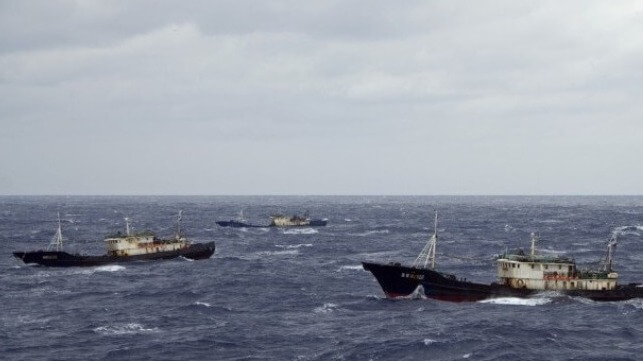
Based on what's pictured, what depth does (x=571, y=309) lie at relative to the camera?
67688 millimetres

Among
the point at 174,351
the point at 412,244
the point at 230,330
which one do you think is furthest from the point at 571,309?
the point at 412,244

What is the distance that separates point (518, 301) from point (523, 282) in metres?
2.47

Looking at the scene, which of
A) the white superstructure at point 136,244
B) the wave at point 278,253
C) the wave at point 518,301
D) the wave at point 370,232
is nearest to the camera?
the wave at point 518,301

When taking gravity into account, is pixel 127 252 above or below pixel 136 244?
below

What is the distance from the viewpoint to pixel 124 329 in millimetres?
58344

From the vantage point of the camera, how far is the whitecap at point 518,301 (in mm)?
70312

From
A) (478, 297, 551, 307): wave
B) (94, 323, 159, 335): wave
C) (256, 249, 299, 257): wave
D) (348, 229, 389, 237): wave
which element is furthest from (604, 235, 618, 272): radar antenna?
(348, 229, 389, 237): wave

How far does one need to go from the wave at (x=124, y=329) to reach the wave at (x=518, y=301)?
33.6 meters

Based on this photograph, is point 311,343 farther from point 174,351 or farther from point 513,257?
point 513,257

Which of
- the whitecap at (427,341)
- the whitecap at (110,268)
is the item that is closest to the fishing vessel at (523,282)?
the whitecap at (427,341)

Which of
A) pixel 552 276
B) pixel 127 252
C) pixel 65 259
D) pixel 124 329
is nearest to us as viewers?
pixel 124 329

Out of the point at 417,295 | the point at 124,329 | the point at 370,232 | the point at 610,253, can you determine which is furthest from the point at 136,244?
the point at 370,232

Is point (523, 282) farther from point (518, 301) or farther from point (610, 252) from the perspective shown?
point (610, 252)

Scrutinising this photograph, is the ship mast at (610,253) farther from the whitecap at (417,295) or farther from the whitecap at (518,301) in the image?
the whitecap at (417,295)
